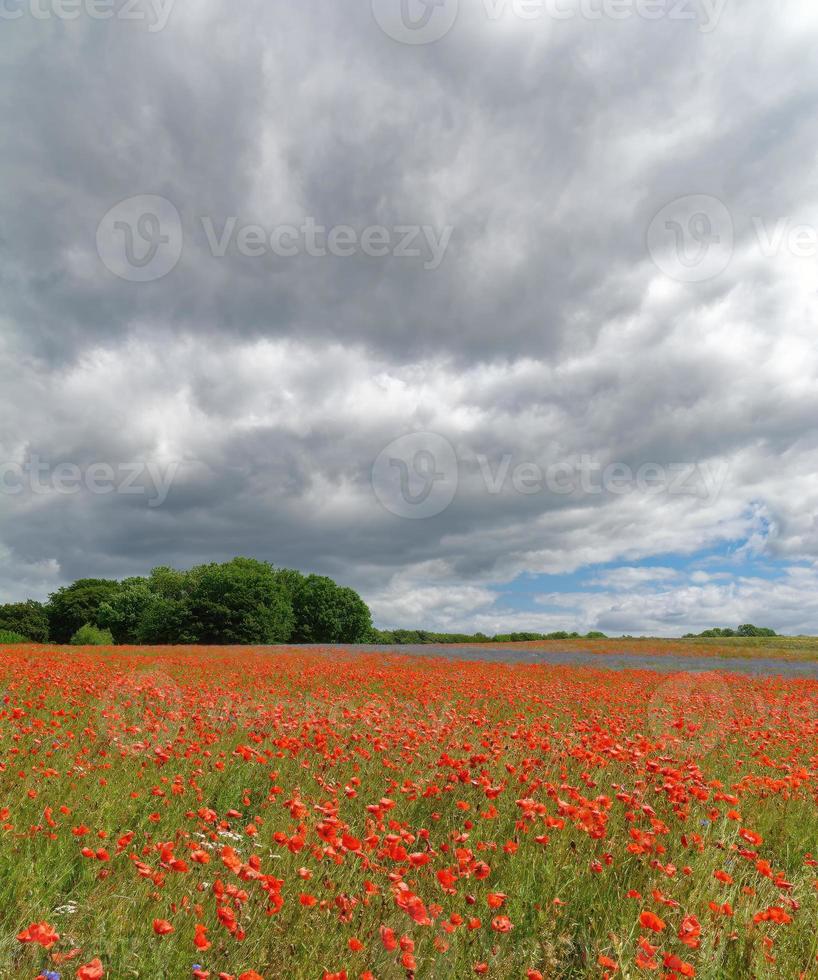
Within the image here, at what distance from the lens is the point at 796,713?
1152 centimetres

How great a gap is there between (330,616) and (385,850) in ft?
256

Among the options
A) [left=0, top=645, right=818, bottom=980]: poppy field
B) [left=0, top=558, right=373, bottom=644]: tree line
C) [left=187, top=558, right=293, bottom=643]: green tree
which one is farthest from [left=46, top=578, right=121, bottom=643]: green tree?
[left=0, top=645, right=818, bottom=980]: poppy field

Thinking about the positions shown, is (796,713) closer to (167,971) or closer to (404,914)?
(404,914)

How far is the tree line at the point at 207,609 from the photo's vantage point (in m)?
68.7

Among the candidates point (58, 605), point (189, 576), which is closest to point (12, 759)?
point (189, 576)

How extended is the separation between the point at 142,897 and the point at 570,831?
3.11 m

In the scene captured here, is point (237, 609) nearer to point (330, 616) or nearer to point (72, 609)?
point (330, 616)

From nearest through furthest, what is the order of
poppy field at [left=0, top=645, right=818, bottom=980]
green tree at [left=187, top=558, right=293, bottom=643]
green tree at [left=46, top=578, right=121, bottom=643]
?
poppy field at [left=0, top=645, right=818, bottom=980]
green tree at [left=187, top=558, right=293, bottom=643]
green tree at [left=46, top=578, right=121, bottom=643]

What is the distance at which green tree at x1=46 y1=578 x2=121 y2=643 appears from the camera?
87125mm

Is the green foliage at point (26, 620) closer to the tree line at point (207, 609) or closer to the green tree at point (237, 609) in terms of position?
the tree line at point (207, 609)

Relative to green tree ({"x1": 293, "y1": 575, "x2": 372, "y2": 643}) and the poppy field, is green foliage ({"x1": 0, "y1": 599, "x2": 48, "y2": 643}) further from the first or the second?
the poppy field

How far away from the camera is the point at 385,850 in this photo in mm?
3367

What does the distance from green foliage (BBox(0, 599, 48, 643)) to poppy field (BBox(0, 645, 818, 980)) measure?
8679cm

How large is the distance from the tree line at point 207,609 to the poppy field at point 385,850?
61.4 meters
